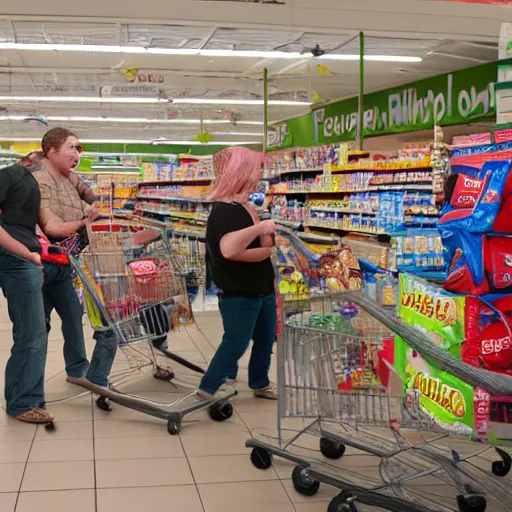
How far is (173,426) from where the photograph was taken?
4.05 metres

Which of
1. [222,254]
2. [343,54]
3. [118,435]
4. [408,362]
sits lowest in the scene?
[118,435]

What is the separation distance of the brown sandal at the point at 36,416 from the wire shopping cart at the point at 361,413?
131 cm

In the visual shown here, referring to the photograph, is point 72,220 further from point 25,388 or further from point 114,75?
point 114,75

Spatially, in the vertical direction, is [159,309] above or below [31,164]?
below

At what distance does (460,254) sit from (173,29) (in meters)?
6.65

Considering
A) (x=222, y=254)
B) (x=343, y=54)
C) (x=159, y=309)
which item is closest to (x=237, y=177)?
(x=222, y=254)

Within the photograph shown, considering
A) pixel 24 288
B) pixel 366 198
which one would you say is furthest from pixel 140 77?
pixel 24 288

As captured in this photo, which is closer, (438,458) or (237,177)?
(438,458)

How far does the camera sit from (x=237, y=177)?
4043 millimetres

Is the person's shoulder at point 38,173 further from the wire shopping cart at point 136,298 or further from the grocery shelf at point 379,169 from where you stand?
the grocery shelf at point 379,169

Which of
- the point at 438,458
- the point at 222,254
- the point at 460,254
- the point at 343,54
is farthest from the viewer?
the point at 343,54

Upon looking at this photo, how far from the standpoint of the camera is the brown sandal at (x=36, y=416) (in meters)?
4.15

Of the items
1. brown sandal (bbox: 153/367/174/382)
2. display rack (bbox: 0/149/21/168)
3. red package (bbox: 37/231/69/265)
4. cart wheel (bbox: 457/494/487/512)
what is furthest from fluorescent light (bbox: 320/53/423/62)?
display rack (bbox: 0/149/21/168)

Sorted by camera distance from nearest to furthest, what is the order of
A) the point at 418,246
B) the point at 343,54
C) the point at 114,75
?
the point at 418,246, the point at 343,54, the point at 114,75
